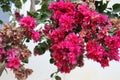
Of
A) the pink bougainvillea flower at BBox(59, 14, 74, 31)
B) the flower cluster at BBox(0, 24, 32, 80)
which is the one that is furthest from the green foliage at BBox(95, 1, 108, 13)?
the flower cluster at BBox(0, 24, 32, 80)

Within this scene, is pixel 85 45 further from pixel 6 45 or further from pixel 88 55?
pixel 6 45

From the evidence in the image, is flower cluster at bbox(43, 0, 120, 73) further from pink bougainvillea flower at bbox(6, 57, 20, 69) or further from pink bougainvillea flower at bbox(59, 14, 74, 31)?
pink bougainvillea flower at bbox(6, 57, 20, 69)

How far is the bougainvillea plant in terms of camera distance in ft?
3.09

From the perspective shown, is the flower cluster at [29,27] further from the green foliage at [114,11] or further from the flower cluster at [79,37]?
the green foliage at [114,11]

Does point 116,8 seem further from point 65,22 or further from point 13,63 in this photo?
point 13,63

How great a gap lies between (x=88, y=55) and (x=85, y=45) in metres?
0.04

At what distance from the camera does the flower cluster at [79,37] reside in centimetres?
93

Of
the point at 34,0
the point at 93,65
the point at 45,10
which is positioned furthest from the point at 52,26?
the point at 93,65

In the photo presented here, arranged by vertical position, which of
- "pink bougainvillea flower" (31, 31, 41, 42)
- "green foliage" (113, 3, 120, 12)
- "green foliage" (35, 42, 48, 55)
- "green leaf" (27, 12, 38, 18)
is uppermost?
"green foliage" (113, 3, 120, 12)

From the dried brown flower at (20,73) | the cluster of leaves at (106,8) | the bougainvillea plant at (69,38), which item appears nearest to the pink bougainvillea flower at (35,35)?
the bougainvillea plant at (69,38)

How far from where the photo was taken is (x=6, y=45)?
100cm

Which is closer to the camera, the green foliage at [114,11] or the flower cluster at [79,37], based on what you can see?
the flower cluster at [79,37]

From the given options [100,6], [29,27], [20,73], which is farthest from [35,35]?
[100,6]

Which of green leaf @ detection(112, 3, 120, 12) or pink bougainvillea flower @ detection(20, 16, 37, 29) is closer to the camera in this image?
pink bougainvillea flower @ detection(20, 16, 37, 29)
